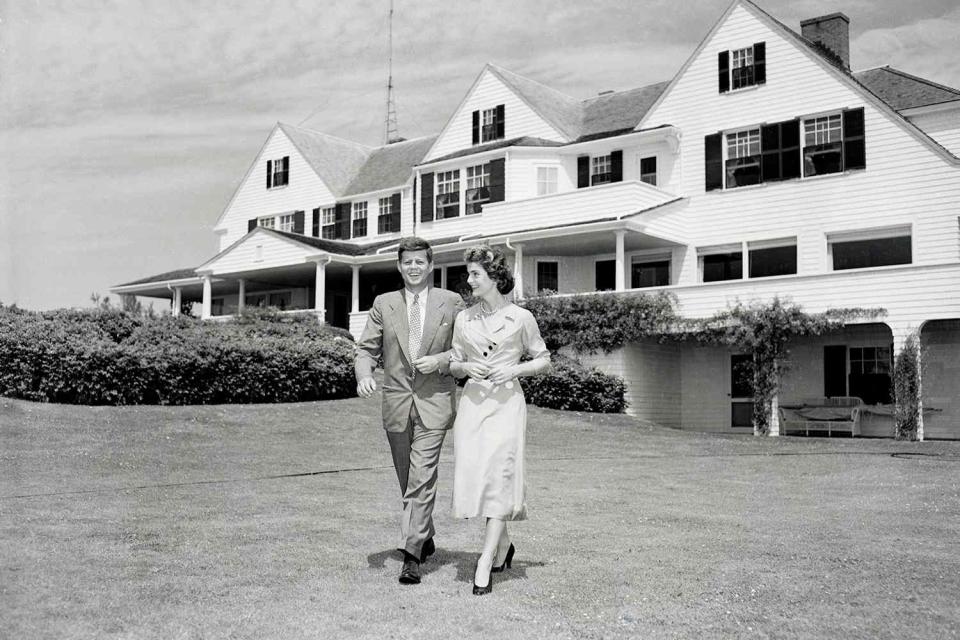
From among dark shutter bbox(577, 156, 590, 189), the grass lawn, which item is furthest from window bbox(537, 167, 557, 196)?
the grass lawn

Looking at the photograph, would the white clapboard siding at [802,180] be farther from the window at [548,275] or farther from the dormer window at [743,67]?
the window at [548,275]

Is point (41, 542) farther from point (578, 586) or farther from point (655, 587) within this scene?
point (655, 587)

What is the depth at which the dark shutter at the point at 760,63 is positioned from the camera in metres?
25.4

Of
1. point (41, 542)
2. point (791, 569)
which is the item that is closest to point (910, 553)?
point (791, 569)

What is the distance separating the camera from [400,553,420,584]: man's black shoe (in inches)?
219

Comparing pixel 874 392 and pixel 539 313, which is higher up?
pixel 539 313

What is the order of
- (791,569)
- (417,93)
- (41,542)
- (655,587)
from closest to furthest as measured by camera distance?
(655,587), (791,569), (41,542), (417,93)

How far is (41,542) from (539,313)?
63.4ft

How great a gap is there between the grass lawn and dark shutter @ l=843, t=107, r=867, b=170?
39.6ft

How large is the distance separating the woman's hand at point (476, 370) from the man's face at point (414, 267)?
79cm

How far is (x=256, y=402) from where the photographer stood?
19.6 meters

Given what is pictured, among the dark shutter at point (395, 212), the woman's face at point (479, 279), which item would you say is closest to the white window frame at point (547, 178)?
the dark shutter at point (395, 212)

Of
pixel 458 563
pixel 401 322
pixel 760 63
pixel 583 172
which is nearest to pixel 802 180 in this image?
pixel 760 63

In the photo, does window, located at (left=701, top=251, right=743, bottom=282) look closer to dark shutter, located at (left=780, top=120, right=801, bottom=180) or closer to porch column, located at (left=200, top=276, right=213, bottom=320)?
dark shutter, located at (left=780, top=120, right=801, bottom=180)
